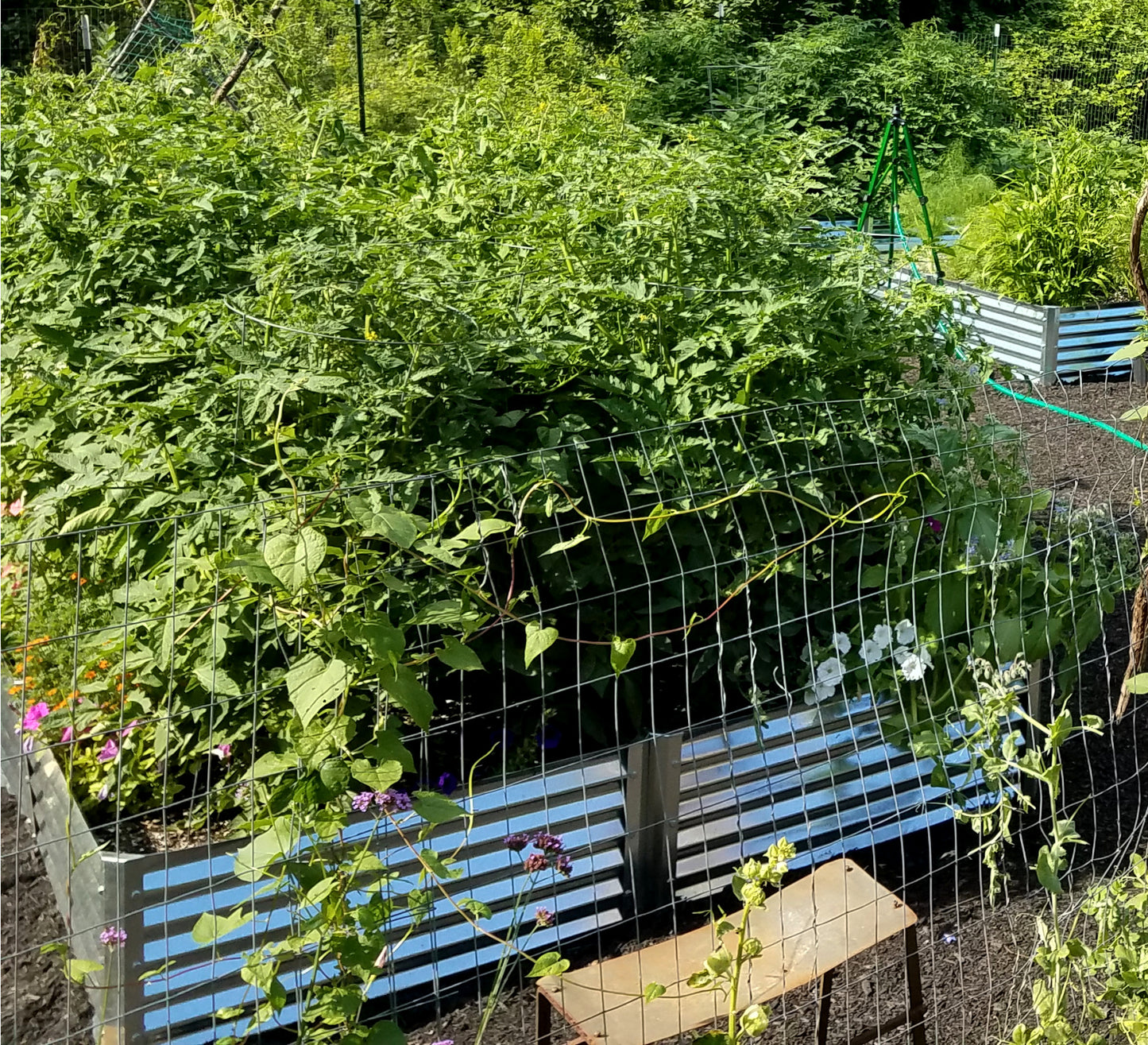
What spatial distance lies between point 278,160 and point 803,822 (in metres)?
2.47

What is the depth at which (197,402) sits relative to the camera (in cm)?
264

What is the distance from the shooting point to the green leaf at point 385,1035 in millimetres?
1720

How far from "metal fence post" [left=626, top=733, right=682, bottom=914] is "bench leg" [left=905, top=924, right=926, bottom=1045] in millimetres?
507

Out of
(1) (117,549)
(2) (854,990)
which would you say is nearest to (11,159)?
(1) (117,549)

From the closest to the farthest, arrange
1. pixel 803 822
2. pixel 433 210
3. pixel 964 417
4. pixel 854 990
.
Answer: pixel 854 990
pixel 803 822
pixel 433 210
pixel 964 417

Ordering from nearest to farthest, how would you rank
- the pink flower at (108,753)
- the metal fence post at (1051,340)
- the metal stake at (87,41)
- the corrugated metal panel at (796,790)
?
the pink flower at (108,753), the corrugated metal panel at (796,790), the metal fence post at (1051,340), the metal stake at (87,41)

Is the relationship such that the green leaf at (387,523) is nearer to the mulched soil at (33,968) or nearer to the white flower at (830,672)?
the mulched soil at (33,968)

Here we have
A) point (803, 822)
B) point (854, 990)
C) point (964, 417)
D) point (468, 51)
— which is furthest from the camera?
point (468, 51)

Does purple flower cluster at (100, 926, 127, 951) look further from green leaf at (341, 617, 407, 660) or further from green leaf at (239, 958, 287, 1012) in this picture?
green leaf at (341, 617, 407, 660)

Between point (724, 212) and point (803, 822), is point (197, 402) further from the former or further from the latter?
point (803, 822)

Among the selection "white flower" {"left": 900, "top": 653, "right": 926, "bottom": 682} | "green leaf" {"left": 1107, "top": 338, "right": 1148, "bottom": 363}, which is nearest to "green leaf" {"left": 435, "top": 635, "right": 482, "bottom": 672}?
"white flower" {"left": 900, "top": 653, "right": 926, "bottom": 682}

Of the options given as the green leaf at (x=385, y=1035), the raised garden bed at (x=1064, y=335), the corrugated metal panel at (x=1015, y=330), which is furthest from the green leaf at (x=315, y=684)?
the raised garden bed at (x=1064, y=335)

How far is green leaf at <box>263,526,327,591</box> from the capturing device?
5.54 ft

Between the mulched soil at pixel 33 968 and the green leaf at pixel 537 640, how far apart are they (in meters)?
1.08
